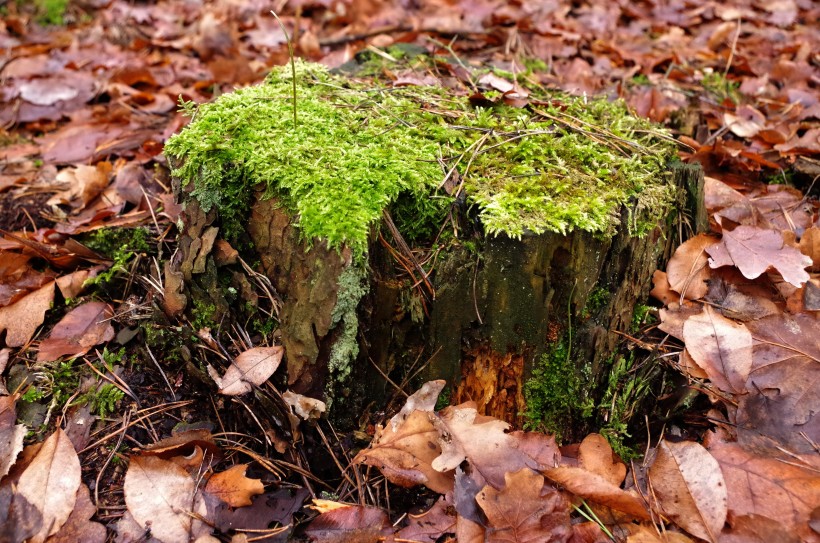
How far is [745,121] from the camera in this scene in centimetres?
329

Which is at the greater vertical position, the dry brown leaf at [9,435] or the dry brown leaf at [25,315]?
the dry brown leaf at [25,315]

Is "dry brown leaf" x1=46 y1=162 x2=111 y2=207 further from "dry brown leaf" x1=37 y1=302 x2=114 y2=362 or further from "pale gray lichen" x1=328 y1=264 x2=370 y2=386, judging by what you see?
"pale gray lichen" x1=328 y1=264 x2=370 y2=386

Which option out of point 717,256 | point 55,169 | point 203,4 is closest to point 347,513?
point 717,256

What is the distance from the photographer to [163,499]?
181 centimetres

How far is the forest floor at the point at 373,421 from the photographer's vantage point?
1760 mm

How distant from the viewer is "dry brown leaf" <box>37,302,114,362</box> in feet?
7.42

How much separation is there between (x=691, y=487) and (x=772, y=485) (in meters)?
0.23

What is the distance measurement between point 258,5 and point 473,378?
5.26 metres

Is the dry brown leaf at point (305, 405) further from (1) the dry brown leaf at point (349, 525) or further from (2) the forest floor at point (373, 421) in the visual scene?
(1) the dry brown leaf at point (349, 525)

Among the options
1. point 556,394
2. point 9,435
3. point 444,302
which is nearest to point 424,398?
point 444,302

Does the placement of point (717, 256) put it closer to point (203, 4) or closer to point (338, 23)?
point (338, 23)

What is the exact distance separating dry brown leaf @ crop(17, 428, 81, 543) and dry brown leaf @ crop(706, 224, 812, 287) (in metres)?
2.35

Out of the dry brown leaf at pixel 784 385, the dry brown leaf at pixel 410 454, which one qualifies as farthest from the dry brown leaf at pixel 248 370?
the dry brown leaf at pixel 784 385

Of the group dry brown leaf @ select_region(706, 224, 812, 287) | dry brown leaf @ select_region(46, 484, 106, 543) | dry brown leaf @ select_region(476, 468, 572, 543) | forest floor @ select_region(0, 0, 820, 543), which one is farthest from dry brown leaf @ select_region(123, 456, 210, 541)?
dry brown leaf @ select_region(706, 224, 812, 287)
